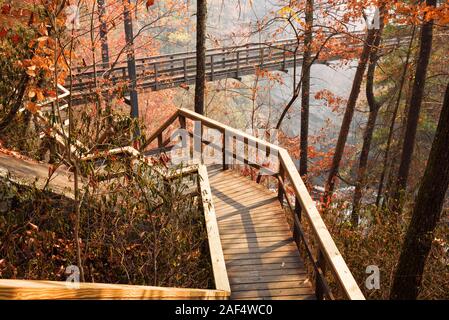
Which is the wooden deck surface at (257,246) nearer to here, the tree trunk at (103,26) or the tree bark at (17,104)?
the tree bark at (17,104)

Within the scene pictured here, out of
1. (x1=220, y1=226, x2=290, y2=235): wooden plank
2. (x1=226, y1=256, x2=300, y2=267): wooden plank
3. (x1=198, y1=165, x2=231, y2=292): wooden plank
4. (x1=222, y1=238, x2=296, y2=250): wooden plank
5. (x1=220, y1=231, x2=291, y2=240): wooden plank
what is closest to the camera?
(x1=198, y1=165, x2=231, y2=292): wooden plank

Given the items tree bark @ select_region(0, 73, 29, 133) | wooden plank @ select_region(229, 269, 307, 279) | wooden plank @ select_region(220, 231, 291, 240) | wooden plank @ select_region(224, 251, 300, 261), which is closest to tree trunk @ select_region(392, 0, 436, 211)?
wooden plank @ select_region(220, 231, 291, 240)

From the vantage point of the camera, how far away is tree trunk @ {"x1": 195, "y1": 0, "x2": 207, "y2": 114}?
34.5 feet

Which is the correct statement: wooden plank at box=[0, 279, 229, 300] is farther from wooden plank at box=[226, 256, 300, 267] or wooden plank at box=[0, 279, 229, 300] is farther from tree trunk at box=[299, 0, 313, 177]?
tree trunk at box=[299, 0, 313, 177]

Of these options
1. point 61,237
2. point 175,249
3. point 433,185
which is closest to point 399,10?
point 433,185

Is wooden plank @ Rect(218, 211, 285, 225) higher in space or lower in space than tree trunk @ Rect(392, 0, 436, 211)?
lower

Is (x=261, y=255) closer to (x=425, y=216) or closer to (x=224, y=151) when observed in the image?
(x=425, y=216)

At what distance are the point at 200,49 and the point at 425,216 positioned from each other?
705 cm

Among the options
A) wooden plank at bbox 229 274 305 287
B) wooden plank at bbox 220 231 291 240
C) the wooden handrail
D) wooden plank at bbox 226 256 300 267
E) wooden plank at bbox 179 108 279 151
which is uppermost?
wooden plank at bbox 179 108 279 151

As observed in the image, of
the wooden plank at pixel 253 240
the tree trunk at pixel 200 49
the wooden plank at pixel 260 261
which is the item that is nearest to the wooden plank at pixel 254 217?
the wooden plank at pixel 253 240

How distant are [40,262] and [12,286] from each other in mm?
4144

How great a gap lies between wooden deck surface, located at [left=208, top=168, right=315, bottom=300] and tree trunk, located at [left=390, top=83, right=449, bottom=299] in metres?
1.51

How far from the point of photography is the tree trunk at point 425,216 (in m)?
5.66
